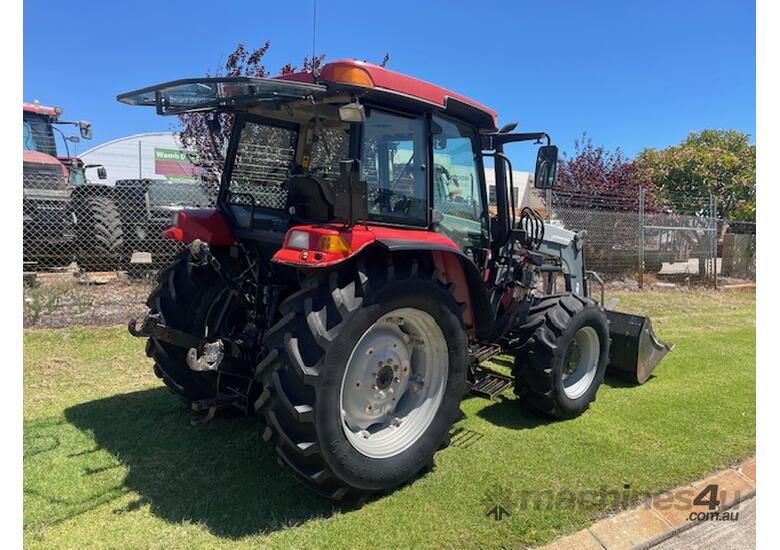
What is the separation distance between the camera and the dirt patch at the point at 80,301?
6.43 meters

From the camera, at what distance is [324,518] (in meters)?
2.81

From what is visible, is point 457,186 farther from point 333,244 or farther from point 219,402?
point 219,402

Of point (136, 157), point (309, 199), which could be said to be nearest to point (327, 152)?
point (309, 199)

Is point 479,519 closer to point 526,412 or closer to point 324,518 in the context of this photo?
point 324,518

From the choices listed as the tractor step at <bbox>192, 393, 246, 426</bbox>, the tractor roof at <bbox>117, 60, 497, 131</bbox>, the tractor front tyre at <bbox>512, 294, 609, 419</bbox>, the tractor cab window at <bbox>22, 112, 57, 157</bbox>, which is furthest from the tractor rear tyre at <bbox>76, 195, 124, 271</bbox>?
the tractor front tyre at <bbox>512, 294, 609, 419</bbox>

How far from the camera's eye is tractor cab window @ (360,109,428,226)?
3.24 m

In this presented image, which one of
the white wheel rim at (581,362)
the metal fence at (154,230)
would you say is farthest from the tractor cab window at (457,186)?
the metal fence at (154,230)

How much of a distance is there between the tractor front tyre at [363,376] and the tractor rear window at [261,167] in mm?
1282

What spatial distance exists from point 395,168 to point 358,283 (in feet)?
3.10

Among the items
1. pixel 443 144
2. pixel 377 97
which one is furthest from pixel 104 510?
pixel 443 144

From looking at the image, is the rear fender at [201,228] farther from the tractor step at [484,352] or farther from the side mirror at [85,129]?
the side mirror at [85,129]

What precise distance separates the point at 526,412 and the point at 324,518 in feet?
6.97

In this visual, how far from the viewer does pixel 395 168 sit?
3.44 meters

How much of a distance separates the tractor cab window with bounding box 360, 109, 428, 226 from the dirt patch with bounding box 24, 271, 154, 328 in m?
4.74
